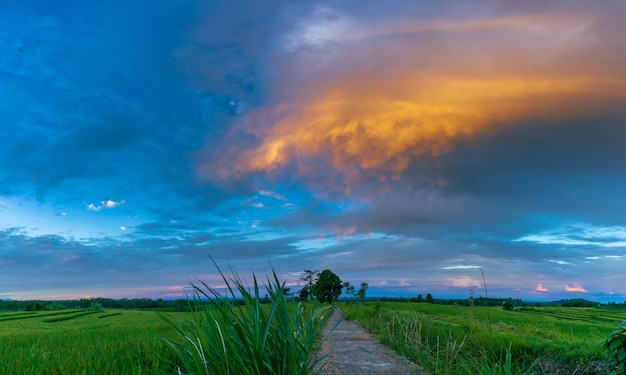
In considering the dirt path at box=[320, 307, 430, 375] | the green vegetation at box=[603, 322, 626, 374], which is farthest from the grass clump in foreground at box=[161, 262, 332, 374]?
the green vegetation at box=[603, 322, 626, 374]

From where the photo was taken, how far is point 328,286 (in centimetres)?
6412

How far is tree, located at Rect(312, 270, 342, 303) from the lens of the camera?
63.2m

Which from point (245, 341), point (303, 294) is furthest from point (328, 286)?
point (245, 341)

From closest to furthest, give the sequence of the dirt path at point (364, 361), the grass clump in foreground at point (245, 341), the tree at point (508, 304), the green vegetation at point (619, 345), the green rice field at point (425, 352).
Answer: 1. the grass clump in foreground at point (245, 341)
2. the green rice field at point (425, 352)
3. the green vegetation at point (619, 345)
4. the dirt path at point (364, 361)
5. the tree at point (508, 304)

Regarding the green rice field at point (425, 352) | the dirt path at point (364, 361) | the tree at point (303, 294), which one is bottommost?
the dirt path at point (364, 361)

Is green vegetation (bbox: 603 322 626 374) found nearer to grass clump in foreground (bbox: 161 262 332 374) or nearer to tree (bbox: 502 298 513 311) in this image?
grass clump in foreground (bbox: 161 262 332 374)

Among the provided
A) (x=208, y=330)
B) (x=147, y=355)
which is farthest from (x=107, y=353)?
(x=208, y=330)

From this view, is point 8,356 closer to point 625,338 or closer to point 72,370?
point 72,370

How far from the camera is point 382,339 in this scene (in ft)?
45.4

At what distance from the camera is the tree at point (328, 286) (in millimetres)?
63156

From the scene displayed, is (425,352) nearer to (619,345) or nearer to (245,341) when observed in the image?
(619,345)

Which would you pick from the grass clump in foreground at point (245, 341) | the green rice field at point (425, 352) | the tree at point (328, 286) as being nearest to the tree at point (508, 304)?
the green rice field at point (425, 352)

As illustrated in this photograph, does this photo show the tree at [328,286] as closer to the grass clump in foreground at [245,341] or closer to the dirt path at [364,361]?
the dirt path at [364,361]

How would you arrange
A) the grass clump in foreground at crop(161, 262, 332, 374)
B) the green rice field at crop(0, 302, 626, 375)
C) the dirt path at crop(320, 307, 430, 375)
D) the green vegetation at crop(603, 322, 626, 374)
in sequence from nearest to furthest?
the grass clump in foreground at crop(161, 262, 332, 374)
the green rice field at crop(0, 302, 626, 375)
the green vegetation at crop(603, 322, 626, 374)
the dirt path at crop(320, 307, 430, 375)
